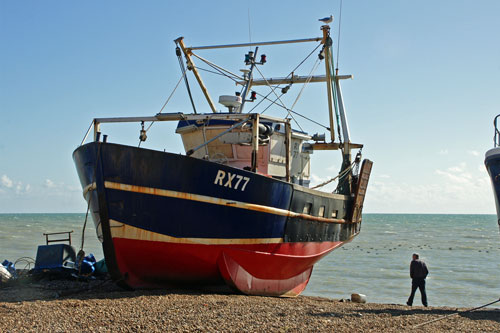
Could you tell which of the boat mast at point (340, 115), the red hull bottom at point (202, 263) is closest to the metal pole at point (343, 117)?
Answer: the boat mast at point (340, 115)

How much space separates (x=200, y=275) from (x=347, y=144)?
8.01 m

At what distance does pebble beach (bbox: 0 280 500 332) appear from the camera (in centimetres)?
723

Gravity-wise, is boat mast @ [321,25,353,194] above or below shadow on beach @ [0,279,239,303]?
above

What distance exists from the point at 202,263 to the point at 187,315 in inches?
92.6

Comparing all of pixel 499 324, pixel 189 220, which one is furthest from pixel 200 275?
pixel 499 324

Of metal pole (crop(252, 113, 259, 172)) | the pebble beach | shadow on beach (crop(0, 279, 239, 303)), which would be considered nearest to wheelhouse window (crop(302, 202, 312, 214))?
metal pole (crop(252, 113, 259, 172))

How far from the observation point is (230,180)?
10.2m

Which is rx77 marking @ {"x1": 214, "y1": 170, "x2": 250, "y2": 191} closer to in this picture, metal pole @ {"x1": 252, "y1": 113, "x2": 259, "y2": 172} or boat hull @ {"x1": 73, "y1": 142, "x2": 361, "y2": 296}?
boat hull @ {"x1": 73, "y1": 142, "x2": 361, "y2": 296}

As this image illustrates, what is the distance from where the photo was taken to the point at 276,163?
543 inches

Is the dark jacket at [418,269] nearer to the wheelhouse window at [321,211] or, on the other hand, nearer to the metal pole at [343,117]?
the wheelhouse window at [321,211]

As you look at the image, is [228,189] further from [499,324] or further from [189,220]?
[499,324]

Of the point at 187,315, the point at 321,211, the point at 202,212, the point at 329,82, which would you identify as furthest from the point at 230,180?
the point at 329,82

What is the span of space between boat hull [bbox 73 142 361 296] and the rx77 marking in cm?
2

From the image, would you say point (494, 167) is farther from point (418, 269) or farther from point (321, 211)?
point (321, 211)
